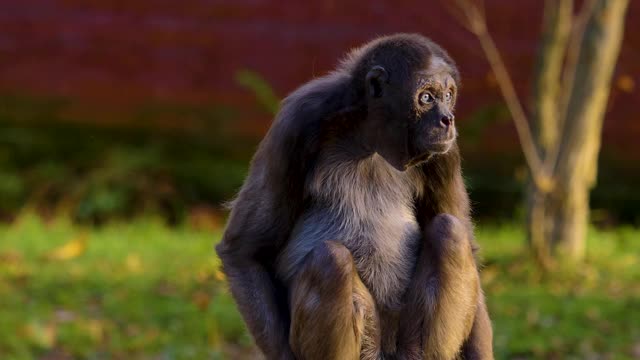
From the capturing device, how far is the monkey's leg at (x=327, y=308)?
5.12 m

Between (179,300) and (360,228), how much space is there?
3.74 meters

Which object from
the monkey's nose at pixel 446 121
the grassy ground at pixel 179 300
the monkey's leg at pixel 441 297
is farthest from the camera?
the grassy ground at pixel 179 300

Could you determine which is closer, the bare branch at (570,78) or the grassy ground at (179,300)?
the grassy ground at (179,300)

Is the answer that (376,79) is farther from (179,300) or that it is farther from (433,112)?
(179,300)

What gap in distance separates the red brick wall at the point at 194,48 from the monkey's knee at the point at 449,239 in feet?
19.2

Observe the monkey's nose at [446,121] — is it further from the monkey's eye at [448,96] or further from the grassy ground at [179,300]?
the grassy ground at [179,300]

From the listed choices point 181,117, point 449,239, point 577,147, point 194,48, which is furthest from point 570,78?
point 449,239

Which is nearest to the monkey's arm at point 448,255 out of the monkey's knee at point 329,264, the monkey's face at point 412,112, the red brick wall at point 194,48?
the monkey's face at point 412,112

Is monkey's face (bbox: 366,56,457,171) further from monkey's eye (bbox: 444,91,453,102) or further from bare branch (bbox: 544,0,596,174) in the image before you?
bare branch (bbox: 544,0,596,174)

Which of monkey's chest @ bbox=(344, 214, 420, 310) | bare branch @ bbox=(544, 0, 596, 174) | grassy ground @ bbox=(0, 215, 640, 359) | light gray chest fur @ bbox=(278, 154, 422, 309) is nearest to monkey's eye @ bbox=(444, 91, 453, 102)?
light gray chest fur @ bbox=(278, 154, 422, 309)

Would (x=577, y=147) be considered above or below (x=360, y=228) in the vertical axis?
below

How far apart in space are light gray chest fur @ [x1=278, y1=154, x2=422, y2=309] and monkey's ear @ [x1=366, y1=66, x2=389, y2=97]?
0.33 m

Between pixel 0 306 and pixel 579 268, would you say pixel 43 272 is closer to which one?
pixel 0 306

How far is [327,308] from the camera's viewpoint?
202 inches
